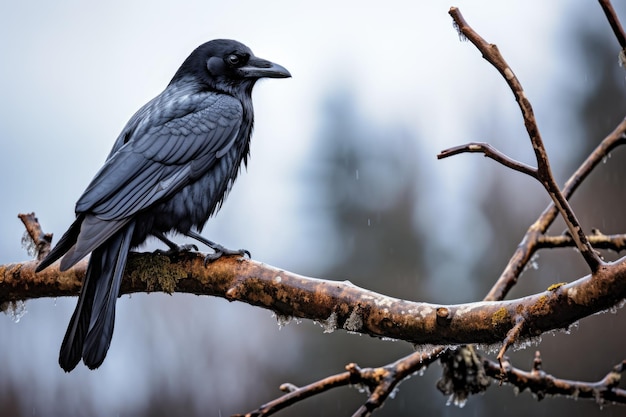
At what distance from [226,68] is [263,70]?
185 millimetres

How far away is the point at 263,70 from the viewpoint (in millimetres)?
4230

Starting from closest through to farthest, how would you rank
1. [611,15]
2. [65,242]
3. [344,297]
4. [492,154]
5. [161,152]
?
[611,15]
[492,154]
[344,297]
[65,242]
[161,152]

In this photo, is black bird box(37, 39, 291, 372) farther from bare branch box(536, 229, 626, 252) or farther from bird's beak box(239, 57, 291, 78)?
bare branch box(536, 229, 626, 252)

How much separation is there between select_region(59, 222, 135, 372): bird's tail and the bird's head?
1180mm

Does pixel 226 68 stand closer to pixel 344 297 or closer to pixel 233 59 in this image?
pixel 233 59

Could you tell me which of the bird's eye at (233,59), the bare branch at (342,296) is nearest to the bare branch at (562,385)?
the bare branch at (342,296)

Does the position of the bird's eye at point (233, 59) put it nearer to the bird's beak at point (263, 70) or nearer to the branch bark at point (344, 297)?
the bird's beak at point (263, 70)

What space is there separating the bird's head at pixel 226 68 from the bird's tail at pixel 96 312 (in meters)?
1.18

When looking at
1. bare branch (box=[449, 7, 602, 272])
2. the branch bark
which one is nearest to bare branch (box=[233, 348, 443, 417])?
the branch bark

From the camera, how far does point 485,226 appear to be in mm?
13680

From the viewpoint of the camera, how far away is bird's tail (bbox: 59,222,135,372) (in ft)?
10.4

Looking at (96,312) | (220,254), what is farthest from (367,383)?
(96,312)

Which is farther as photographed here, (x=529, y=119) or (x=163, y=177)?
(x=163, y=177)

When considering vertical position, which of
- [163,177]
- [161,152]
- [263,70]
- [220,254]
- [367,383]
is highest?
[263,70]
